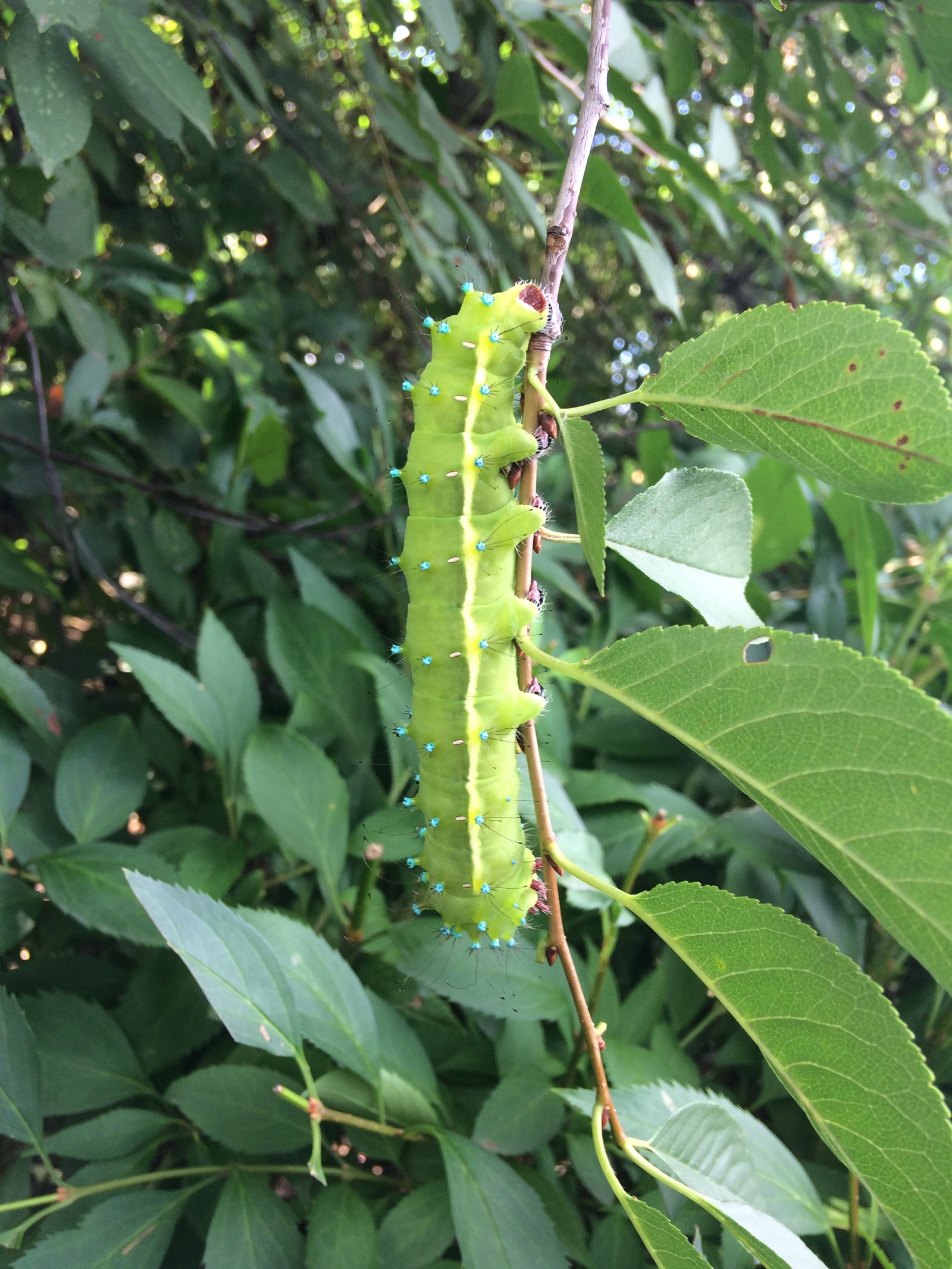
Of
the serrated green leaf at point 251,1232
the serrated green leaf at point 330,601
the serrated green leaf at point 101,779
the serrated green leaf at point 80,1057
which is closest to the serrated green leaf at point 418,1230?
the serrated green leaf at point 251,1232

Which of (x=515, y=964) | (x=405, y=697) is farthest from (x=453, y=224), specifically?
(x=515, y=964)

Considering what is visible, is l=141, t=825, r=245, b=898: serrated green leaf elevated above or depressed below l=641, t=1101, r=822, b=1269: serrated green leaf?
above

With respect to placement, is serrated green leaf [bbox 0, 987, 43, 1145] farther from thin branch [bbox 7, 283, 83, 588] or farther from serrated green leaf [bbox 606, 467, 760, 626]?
thin branch [bbox 7, 283, 83, 588]

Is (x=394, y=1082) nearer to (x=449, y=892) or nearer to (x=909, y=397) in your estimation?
(x=449, y=892)

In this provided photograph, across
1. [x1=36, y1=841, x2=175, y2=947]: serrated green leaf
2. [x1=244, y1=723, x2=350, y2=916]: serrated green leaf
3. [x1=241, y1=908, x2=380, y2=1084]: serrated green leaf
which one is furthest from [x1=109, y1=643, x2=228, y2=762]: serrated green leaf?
[x1=241, y1=908, x2=380, y2=1084]: serrated green leaf

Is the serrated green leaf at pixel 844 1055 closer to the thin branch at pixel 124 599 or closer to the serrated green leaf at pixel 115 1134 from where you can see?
the serrated green leaf at pixel 115 1134

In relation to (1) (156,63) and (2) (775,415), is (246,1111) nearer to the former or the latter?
(2) (775,415)

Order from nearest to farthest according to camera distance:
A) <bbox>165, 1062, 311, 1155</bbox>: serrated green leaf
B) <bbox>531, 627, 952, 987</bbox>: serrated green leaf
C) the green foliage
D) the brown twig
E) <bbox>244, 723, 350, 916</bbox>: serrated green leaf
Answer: <bbox>531, 627, 952, 987</bbox>: serrated green leaf < the green foliage < the brown twig < <bbox>165, 1062, 311, 1155</bbox>: serrated green leaf < <bbox>244, 723, 350, 916</bbox>: serrated green leaf

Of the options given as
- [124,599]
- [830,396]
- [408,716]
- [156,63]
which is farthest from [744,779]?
[124,599]
